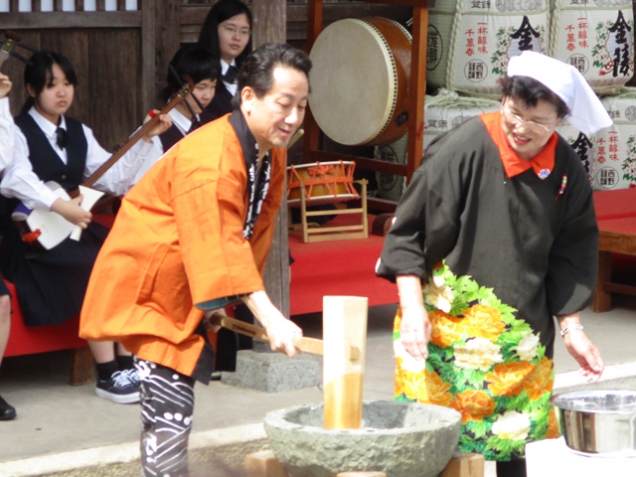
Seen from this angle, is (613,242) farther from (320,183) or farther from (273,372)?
(273,372)

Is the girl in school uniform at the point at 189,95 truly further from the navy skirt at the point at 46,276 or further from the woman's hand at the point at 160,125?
the navy skirt at the point at 46,276

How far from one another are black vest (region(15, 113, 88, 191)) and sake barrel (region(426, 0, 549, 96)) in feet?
11.0

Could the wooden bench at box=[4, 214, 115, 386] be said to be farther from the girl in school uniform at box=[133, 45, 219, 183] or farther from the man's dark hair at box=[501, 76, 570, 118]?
the man's dark hair at box=[501, 76, 570, 118]

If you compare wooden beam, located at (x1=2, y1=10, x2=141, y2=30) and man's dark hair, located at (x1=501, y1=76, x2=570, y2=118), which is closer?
man's dark hair, located at (x1=501, y1=76, x2=570, y2=118)

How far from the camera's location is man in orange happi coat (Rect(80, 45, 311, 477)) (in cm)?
289

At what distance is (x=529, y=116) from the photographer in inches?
Result: 120

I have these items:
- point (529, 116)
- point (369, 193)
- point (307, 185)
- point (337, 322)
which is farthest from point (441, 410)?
point (369, 193)

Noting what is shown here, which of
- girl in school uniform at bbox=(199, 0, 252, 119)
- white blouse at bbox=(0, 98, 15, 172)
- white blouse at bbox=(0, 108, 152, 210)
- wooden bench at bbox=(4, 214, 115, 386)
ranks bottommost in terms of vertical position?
wooden bench at bbox=(4, 214, 115, 386)

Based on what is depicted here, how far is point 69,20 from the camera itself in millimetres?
6203

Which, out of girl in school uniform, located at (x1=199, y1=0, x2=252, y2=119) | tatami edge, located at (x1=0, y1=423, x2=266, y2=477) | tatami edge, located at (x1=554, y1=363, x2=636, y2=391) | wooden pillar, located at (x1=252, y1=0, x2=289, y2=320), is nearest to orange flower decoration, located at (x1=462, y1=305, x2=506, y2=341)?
tatami edge, located at (x1=0, y1=423, x2=266, y2=477)

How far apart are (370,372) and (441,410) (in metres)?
2.82

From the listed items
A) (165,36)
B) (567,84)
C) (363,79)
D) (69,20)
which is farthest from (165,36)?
(567,84)

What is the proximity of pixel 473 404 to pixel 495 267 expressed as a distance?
17.3 inches

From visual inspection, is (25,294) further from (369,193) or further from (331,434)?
(369,193)
